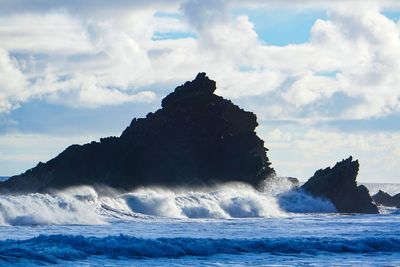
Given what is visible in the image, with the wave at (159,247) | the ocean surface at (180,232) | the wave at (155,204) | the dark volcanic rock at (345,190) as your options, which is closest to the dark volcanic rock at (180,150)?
the wave at (155,204)

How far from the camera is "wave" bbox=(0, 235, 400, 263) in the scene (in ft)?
102

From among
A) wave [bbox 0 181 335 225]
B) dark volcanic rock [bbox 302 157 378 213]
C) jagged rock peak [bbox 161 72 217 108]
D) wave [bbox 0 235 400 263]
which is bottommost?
wave [bbox 0 235 400 263]

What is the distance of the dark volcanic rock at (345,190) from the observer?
74812 mm

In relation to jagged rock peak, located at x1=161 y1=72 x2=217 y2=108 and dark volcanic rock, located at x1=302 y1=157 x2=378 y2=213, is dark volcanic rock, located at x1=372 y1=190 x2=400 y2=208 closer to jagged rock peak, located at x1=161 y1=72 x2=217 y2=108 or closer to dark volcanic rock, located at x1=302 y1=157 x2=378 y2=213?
dark volcanic rock, located at x1=302 y1=157 x2=378 y2=213

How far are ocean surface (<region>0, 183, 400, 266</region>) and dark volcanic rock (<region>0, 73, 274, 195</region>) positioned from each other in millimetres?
2020

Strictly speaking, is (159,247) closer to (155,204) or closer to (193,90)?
(155,204)

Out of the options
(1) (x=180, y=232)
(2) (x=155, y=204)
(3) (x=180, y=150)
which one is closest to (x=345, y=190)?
(3) (x=180, y=150)

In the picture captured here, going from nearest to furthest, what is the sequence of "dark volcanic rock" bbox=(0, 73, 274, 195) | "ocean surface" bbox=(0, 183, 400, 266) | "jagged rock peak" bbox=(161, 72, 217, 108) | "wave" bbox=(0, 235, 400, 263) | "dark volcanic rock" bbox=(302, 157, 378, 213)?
1. "wave" bbox=(0, 235, 400, 263)
2. "ocean surface" bbox=(0, 183, 400, 266)
3. "dark volcanic rock" bbox=(0, 73, 274, 195)
4. "dark volcanic rock" bbox=(302, 157, 378, 213)
5. "jagged rock peak" bbox=(161, 72, 217, 108)

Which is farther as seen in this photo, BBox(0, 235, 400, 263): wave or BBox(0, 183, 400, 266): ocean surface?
BBox(0, 183, 400, 266): ocean surface

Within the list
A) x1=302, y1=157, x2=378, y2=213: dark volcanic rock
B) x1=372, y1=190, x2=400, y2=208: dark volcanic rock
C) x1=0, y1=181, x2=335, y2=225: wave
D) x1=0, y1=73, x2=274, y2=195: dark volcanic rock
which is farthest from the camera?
x1=372, y1=190, x2=400, y2=208: dark volcanic rock

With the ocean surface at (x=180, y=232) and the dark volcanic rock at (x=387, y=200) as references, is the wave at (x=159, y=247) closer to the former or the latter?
the ocean surface at (x=180, y=232)

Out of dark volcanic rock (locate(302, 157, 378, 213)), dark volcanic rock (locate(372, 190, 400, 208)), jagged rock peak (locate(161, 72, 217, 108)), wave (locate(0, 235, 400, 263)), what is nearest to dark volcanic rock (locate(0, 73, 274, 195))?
jagged rock peak (locate(161, 72, 217, 108))

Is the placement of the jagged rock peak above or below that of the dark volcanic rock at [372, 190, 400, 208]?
above

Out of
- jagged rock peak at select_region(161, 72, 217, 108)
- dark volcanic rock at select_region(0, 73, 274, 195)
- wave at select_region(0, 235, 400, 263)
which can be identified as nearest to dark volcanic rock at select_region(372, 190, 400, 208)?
dark volcanic rock at select_region(0, 73, 274, 195)
